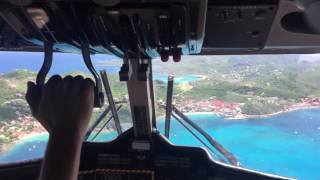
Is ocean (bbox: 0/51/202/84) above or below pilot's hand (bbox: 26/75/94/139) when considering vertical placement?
below

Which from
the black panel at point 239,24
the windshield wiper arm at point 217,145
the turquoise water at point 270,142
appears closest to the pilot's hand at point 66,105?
the black panel at point 239,24

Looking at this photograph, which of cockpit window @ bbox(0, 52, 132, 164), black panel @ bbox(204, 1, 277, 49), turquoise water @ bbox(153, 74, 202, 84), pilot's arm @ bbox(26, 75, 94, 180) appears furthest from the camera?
turquoise water @ bbox(153, 74, 202, 84)

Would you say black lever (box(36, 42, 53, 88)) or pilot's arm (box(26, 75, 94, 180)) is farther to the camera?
black lever (box(36, 42, 53, 88))

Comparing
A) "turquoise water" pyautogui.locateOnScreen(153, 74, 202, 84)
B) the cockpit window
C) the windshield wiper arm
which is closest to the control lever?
the cockpit window

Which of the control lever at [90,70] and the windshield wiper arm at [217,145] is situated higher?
the control lever at [90,70]

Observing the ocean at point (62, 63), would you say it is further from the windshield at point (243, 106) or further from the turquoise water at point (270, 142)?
the turquoise water at point (270, 142)

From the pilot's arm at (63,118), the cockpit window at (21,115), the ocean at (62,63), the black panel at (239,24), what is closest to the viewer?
the pilot's arm at (63,118)

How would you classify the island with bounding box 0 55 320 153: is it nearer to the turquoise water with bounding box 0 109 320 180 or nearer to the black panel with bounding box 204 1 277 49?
the turquoise water with bounding box 0 109 320 180
